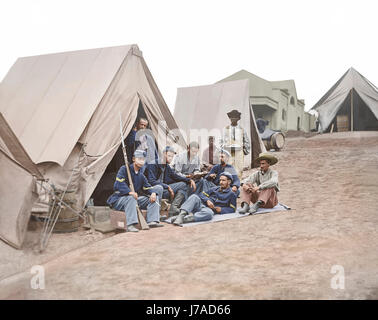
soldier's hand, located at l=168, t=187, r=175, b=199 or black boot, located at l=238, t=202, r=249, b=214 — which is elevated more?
soldier's hand, located at l=168, t=187, r=175, b=199

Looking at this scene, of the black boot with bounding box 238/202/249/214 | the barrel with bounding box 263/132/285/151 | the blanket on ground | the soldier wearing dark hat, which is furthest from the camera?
the barrel with bounding box 263/132/285/151

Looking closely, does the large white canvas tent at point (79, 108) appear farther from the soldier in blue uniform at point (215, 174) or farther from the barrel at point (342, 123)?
the barrel at point (342, 123)

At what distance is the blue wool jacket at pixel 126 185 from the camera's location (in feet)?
13.3

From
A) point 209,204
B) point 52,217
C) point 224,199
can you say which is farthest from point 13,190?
point 224,199

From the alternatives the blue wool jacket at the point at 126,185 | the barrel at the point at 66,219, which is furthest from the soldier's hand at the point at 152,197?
the barrel at the point at 66,219

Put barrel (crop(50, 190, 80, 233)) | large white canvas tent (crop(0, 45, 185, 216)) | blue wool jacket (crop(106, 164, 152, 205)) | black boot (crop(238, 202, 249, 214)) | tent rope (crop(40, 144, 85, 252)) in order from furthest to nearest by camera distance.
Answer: black boot (crop(238, 202, 249, 214)) < large white canvas tent (crop(0, 45, 185, 216)) < blue wool jacket (crop(106, 164, 152, 205)) < barrel (crop(50, 190, 80, 233)) < tent rope (crop(40, 144, 85, 252))

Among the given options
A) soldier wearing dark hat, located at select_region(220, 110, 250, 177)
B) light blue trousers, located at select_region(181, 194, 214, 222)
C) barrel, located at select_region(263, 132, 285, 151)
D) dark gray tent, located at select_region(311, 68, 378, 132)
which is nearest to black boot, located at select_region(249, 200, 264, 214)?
light blue trousers, located at select_region(181, 194, 214, 222)

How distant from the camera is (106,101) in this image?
187 inches

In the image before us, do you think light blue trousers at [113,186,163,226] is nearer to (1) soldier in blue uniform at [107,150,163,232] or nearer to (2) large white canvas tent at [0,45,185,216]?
(1) soldier in blue uniform at [107,150,163,232]

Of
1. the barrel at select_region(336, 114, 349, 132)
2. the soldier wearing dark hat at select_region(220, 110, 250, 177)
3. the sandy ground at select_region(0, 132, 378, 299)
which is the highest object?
the barrel at select_region(336, 114, 349, 132)

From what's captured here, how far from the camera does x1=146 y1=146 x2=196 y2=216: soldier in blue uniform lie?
4475 millimetres
